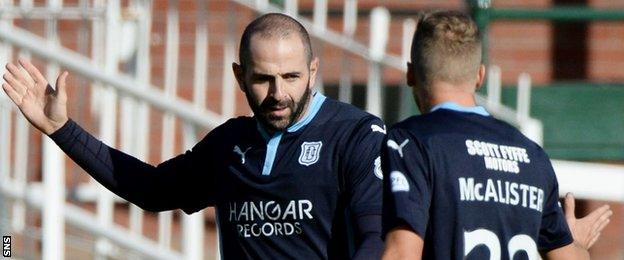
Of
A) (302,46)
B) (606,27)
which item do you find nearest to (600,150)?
(606,27)

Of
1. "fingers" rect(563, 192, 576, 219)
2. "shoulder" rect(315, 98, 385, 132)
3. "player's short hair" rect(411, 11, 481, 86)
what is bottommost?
"fingers" rect(563, 192, 576, 219)

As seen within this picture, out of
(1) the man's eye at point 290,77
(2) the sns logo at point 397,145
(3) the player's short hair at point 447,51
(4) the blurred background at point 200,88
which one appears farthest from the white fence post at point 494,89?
(2) the sns logo at point 397,145

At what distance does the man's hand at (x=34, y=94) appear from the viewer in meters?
5.20

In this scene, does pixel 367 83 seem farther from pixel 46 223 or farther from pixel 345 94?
pixel 46 223

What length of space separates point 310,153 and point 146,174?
2.12 feet

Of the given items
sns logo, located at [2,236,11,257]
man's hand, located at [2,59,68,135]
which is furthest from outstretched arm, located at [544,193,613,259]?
sns logo, located at [2,236,11,257]

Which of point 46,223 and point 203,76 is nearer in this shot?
point 46,223

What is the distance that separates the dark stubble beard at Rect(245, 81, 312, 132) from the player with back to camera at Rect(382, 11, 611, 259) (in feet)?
1.56

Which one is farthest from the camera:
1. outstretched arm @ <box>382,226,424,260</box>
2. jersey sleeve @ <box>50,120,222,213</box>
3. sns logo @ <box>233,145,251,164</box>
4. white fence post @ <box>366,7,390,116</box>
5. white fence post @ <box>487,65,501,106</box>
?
white fence post @ <box>487,65,501,106</box>

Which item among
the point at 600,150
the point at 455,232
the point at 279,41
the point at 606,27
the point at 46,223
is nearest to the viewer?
the point at 455,232

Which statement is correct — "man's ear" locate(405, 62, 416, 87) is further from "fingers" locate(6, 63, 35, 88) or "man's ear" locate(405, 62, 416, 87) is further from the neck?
"fingers" locate(6, 63, 35, 88)

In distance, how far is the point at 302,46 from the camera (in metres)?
4.96

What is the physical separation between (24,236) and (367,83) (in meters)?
1.96

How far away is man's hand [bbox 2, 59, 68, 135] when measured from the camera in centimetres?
520
